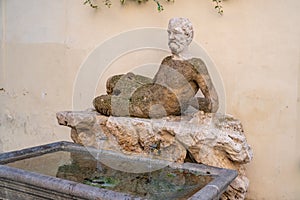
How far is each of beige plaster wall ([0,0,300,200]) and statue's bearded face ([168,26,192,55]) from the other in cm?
49

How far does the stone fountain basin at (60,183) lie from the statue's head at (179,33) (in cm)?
84

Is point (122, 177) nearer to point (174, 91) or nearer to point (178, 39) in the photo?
point (174, 91)

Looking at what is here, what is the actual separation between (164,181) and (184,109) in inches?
27.0

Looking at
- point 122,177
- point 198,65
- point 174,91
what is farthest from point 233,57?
point 122,177

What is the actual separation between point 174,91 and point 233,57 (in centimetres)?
72

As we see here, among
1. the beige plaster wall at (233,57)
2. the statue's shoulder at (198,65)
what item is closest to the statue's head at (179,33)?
the statue's shoulder at (198,65)

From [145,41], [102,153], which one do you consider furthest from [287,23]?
[102,153]

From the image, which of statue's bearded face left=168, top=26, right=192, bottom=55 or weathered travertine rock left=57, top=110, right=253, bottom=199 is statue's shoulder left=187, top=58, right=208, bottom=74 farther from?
weathered travertine rock left=57, top=110, right=253, bottom=199

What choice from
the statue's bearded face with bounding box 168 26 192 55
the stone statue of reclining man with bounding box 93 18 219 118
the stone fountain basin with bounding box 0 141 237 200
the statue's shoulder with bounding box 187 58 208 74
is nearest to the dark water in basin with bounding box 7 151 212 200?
the stone fountain basin with bounding box 0 141 237 200

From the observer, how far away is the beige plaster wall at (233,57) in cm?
256

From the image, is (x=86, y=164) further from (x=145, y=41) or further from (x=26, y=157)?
(x=145, y=41)

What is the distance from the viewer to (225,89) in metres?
2.79

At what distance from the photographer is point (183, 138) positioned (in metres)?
2.19

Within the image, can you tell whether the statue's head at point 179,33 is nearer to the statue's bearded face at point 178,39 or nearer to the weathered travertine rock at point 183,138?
the statue's bearded face at point 178,39
